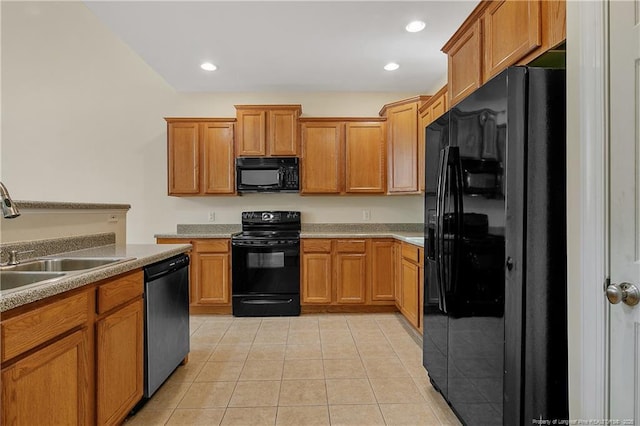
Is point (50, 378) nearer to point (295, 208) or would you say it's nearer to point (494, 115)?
point (494, 115)

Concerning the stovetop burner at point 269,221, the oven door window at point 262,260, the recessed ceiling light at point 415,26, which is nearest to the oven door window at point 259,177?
the stovetop burner at point 269,221

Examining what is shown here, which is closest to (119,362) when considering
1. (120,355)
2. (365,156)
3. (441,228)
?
(120,355)

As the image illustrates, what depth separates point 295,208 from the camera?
4305 millimetres

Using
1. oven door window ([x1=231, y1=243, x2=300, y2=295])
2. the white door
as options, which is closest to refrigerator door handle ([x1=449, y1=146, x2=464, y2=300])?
the white door

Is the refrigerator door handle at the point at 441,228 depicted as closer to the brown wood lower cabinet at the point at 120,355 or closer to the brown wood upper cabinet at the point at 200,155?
the brown wood lower cabinet at the point at 120,355

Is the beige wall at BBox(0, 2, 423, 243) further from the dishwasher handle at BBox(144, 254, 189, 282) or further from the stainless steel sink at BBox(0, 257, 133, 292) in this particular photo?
the stainless steel sink at BBox(0, 257, 133, 292)

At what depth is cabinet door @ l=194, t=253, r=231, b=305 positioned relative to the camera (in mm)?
3713

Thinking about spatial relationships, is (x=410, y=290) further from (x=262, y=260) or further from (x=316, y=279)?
(x=262, y=260)

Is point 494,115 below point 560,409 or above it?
above

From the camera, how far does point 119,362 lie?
1.61 metres

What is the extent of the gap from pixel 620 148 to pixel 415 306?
2241 millimetres

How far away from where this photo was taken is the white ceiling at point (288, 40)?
8.36 feet

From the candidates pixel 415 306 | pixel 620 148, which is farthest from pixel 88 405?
pixel 415 306

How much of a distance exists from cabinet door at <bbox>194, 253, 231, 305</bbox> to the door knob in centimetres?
337
